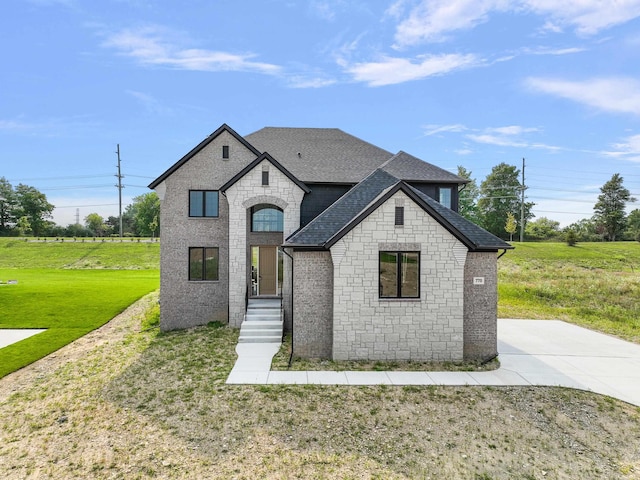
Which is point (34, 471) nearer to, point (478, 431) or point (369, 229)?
point (478, 431)

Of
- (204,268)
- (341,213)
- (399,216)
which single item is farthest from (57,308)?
(399,216)

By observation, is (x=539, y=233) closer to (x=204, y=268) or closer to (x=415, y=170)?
(x=415, y=170)

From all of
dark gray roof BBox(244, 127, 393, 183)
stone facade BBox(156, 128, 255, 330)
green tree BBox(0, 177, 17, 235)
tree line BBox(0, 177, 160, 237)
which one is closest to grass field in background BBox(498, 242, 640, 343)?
dark gray roof BBox(244, 127, 393, 183)

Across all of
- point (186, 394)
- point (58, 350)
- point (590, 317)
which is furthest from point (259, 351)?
point (590, 317)

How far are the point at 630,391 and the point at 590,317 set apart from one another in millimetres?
11071

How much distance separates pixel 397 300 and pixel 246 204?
7.60 metres

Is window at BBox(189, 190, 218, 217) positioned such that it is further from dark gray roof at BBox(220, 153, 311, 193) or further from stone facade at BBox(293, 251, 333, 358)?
stone facade at BBox(293, 251, 333, 358)

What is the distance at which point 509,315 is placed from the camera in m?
19.2

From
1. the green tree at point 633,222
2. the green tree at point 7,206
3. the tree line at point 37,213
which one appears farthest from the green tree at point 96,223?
the green tree at point 633,222

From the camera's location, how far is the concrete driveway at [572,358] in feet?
32.7

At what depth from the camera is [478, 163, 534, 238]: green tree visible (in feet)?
214

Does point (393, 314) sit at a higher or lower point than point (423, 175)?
lower

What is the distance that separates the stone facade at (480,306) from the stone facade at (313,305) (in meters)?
4.88

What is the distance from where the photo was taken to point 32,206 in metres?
86.7
